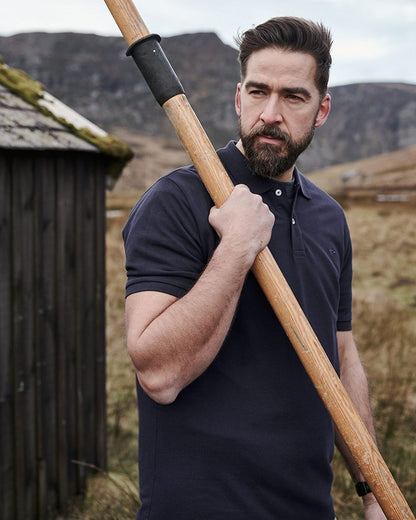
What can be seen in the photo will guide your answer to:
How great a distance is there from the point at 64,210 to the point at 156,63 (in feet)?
9.54

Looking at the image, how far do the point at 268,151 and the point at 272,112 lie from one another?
0.42 ft

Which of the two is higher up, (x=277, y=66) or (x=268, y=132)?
(x=277, y=66)

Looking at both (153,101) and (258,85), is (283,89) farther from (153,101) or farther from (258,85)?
(153,101)

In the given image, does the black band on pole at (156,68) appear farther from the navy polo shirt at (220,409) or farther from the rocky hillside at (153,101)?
the rocky hillside at (153,101)

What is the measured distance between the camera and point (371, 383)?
21.0ft

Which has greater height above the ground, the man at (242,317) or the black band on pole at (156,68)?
the black band on pole at (156,68)

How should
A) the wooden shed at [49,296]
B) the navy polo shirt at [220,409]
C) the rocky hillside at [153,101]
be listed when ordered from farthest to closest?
the rocky hillside at [153,101]
the wooden shed at [49,296]
the navy polo shirt at [220,409]

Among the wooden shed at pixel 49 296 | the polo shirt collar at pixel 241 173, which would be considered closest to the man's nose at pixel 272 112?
the polo shirt collar at pixel 241 173

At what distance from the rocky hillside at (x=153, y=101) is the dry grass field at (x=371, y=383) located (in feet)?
476

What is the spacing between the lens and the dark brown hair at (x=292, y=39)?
6.38 ft

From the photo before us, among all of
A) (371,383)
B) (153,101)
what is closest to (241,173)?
(371,383)

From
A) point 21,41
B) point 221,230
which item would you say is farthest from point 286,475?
point 21,41

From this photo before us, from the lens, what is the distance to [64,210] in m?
4.54

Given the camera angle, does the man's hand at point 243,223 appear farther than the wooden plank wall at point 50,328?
No
